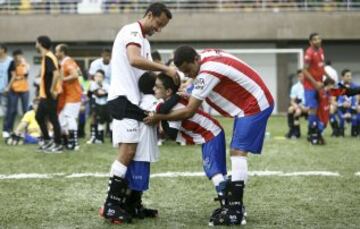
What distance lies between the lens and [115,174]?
20.7 feet

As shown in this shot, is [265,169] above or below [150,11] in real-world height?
below

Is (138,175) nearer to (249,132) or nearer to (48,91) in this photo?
(249,132)

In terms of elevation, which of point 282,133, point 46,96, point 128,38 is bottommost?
point 282,133

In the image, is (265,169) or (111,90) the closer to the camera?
(111,90)

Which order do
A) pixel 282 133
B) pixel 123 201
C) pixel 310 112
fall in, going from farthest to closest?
pixel 282 133
pixel 310 112
pixel 123 201

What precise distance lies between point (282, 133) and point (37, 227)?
38.6 ft

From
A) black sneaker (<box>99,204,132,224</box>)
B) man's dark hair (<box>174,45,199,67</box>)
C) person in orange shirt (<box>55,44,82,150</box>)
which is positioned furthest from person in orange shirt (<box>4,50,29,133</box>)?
man's dark hair (<box>174,45,199,67</box>)

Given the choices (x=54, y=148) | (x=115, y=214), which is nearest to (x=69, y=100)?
(x=54, y=148)

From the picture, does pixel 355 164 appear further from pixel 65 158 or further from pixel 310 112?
pixel 65 158

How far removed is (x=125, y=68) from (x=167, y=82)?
41 centimetres

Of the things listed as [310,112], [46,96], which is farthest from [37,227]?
[310,112]

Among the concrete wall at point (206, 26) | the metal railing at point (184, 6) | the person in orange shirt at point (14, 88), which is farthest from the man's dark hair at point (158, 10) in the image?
the metal railing at point (184, 6)

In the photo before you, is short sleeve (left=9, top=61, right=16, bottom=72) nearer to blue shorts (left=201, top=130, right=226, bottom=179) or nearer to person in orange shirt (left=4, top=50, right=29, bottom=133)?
person in orange shirt (left=4, top=50, right=29, bottom=133)

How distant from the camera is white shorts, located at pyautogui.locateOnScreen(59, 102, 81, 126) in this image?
12.8 meters
